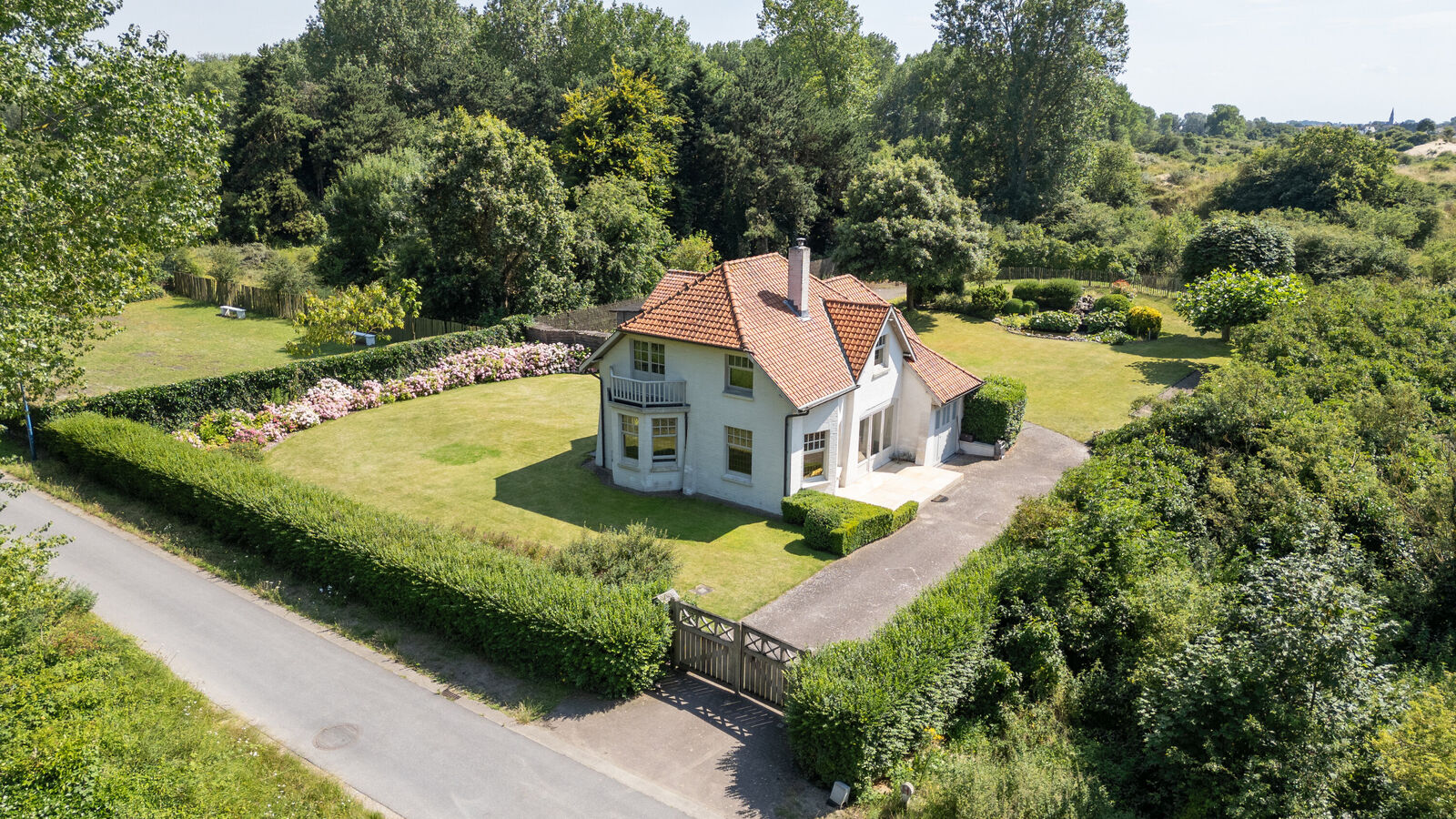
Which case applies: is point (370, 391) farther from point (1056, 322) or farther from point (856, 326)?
point (1056, 322)

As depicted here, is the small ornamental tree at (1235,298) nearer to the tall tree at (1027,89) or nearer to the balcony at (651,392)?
the tall tree at (1027,89)

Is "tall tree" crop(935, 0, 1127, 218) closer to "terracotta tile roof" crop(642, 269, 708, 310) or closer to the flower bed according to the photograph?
the flower bed

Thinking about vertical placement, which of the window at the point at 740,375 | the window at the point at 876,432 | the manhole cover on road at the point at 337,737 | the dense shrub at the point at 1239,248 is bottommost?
the manhole cover on road at the point at 337,737

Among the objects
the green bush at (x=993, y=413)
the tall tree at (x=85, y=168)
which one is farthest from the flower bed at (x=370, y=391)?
the green bush at (x=993, y=413)

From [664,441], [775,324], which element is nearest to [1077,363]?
[775,324]

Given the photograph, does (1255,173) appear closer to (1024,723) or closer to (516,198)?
(516,198)

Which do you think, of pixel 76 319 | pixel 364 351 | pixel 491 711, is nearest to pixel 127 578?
pixel 76 319

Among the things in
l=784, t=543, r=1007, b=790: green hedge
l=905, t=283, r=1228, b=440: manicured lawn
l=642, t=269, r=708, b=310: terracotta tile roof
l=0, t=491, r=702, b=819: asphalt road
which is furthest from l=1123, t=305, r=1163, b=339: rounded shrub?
l=0, t=491, r=702, b=819: asphalt road
